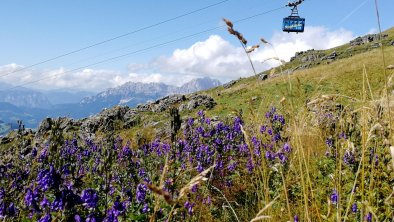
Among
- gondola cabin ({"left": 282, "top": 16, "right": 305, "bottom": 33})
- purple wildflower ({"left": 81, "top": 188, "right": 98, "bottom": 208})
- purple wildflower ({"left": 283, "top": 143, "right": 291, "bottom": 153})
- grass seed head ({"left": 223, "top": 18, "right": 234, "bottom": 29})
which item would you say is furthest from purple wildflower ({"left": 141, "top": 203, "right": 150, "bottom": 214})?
gondola cabin ({"left": 282, "top": 16, "right": 305, "bottom": 33})

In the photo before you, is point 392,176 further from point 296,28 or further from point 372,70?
point 372,70

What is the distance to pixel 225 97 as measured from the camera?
30.8 metres

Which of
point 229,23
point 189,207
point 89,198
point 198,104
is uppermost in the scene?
point 198,104

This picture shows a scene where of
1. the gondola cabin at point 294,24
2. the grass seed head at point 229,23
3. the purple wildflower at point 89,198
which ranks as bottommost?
the purple wildflower at point 89,198

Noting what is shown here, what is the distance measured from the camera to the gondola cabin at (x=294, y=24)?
27.3m

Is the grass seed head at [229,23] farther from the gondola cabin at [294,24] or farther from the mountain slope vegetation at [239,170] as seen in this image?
the gondola cabin at [294,24]

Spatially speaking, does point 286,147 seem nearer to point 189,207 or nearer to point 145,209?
point 189,207

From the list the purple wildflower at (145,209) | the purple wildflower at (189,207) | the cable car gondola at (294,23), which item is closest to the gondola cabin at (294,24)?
the cable car gondola at (294,23)

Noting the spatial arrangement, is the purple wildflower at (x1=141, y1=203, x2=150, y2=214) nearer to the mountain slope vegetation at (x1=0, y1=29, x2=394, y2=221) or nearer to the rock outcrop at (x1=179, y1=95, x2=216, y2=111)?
the mountain slope vegetation at (x1=0, y1=29, x2=394, y2=221)

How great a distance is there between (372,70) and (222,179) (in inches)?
1000

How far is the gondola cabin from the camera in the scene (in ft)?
89.7

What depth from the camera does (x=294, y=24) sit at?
2747cm

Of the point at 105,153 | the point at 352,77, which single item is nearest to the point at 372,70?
the point at 352,77

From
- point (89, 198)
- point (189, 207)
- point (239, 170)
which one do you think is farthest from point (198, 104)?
point (89, 198)
